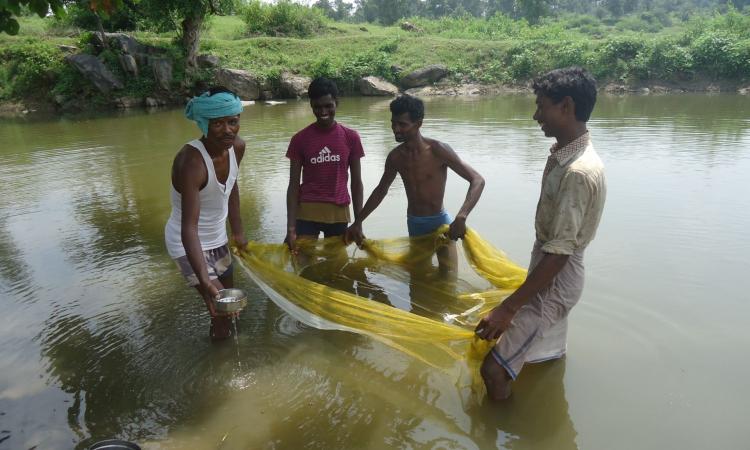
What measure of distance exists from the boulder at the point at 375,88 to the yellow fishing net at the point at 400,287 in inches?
781

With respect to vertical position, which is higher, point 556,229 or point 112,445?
point 556,229

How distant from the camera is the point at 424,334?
2.60 metres

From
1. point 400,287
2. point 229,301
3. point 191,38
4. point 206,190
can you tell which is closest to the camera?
point 229,301

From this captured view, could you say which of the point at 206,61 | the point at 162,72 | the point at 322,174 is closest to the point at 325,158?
the point at 322,174

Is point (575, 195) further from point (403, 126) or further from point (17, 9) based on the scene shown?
point (17, 9)

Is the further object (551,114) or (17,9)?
(17,9)

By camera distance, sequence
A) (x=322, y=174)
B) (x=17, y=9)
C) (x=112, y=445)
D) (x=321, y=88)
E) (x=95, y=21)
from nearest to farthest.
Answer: (x=112, y=445) < (x=17, y=9) < (x=321, y=88) < (x=322, y=174) < (x=95, y=21)

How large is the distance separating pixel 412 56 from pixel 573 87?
25.0 m

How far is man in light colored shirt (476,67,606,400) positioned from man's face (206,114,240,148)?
1524 mm

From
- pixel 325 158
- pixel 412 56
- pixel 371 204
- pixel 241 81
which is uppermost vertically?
pixel 412 56

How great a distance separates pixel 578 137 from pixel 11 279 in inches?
183

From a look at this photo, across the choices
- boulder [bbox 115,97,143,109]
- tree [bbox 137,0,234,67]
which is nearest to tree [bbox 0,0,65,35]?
tree [bbox 137,0,234,67]

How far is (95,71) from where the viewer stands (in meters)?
20.2

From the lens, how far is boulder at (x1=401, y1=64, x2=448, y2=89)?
2402 centimetres
